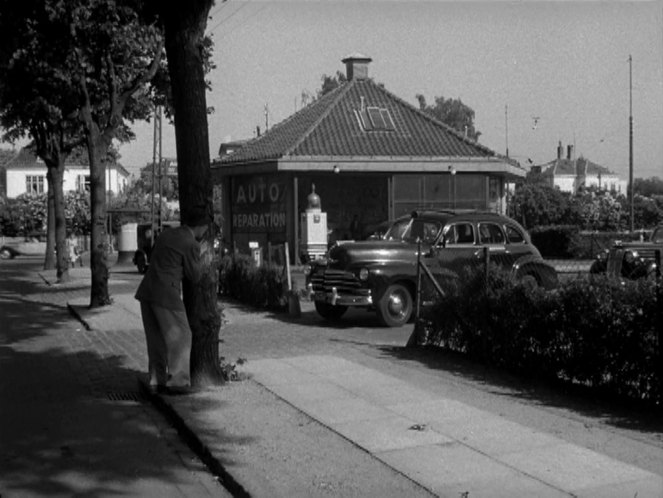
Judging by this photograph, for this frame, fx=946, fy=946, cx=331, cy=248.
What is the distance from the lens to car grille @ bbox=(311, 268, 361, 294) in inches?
616

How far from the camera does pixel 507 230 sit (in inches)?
680

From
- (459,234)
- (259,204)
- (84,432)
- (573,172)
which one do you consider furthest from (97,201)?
(573,172)

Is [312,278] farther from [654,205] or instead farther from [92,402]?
[654,205]

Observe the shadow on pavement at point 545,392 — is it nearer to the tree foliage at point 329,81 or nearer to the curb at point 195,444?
the curb at point 195,444

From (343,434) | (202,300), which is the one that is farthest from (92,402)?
(343,434)

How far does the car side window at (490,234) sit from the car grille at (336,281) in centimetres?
266

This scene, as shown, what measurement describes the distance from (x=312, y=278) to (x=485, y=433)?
9.28 meters

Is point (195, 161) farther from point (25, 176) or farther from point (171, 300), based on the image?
point (25, 176)

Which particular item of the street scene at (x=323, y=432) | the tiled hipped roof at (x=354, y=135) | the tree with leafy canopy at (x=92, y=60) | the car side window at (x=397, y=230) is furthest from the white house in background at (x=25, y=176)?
the street scene at (x=323, y=432)

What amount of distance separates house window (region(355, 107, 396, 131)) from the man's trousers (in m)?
26.3

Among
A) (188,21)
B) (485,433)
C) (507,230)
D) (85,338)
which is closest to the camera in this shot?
(485,433)

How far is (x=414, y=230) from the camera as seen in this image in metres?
16.9

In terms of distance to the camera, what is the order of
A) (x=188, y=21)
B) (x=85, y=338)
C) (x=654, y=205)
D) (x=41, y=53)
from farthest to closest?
(x=654, y=205)
(x=41, y=53)
(x=85, y=338)
(x=188, y=21)

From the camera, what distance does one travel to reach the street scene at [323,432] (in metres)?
6.45
